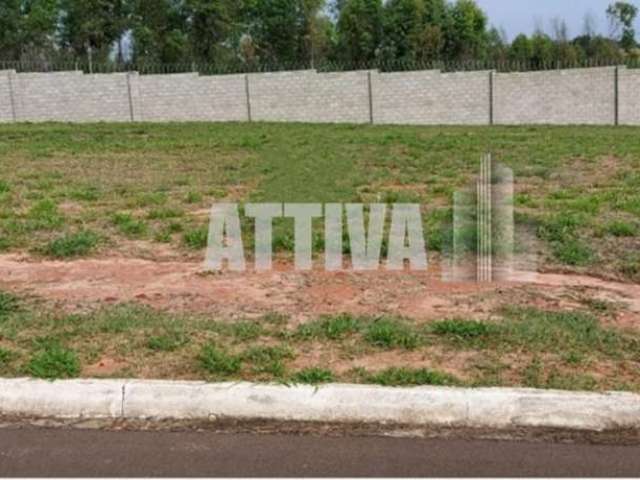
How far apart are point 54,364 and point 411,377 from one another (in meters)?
1.94

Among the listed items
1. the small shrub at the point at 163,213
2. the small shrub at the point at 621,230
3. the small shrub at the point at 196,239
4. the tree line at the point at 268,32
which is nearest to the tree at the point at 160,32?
the tree line at the point at 268,32

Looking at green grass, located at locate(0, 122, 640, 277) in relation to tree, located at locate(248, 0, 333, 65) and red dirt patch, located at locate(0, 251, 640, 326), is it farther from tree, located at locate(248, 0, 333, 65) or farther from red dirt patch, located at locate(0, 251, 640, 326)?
tree, located at locate(248, 0, 333, 65)

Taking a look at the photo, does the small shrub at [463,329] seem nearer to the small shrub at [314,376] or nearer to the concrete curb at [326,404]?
the concrete curb at [326,404]

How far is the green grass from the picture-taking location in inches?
290

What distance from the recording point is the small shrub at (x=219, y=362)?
13.8 feet

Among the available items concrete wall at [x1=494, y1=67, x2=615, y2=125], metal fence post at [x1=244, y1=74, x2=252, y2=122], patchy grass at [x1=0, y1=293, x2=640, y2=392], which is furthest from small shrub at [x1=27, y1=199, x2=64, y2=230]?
concrete wall at [x1=494, y1=67, x2=615, y2=125]

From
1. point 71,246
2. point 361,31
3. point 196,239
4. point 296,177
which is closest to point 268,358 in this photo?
point 196,239

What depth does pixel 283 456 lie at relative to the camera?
3414 millimetres

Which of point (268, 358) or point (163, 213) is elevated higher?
point (163, 213)

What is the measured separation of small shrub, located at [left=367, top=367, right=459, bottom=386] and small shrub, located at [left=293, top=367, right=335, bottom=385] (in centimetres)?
22

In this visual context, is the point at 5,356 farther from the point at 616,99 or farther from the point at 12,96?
the point at 616,99

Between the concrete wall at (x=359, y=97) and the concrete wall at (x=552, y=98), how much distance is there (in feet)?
0.10

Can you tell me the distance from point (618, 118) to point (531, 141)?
8103 millimetres

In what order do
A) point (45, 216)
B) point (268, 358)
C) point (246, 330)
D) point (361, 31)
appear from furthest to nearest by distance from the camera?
point (361, 31) → point (45, 216) → point (246, 330) → point (268, 358)
